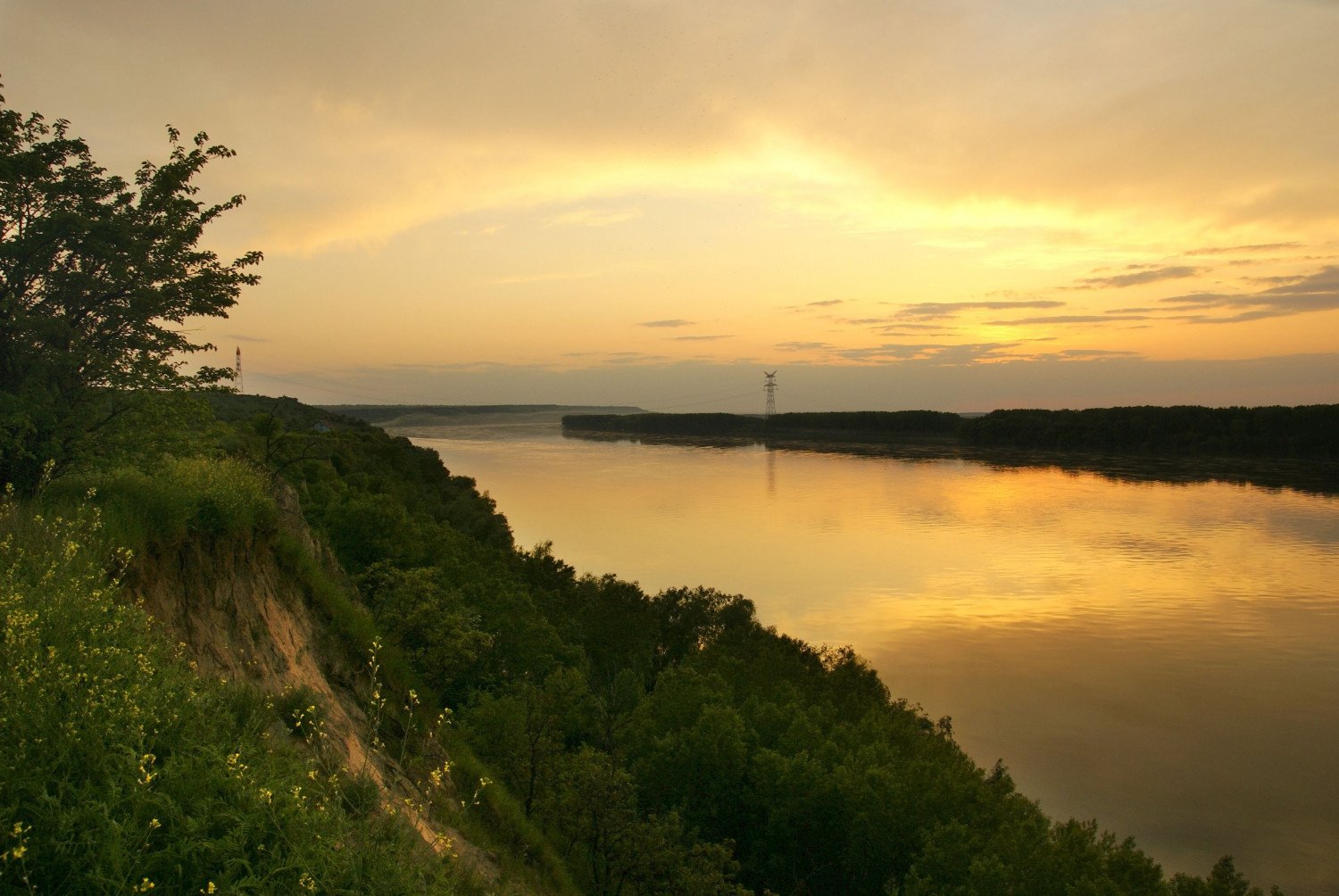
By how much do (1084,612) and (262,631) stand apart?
38375 mm

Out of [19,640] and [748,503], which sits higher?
[19,640]

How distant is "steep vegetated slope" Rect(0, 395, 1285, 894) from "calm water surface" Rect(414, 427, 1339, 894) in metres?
3.09

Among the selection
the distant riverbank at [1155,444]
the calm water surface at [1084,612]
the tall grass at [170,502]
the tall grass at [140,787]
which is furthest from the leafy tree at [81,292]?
the distant riverbank at [1155,444]

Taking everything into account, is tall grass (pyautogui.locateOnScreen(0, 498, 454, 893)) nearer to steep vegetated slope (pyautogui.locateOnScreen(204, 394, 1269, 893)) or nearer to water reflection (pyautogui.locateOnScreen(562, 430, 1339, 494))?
steep vegetated slope (pyautogui.locateOnScreen(204, 394, 1269, 893))

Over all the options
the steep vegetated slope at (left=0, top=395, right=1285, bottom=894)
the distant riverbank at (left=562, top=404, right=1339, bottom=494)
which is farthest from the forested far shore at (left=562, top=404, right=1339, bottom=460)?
the steep vegetated slope at (left=0, top=395, right=1285, bottom=894)

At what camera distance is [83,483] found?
29.8ft

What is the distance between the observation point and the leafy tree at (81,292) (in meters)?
10.4

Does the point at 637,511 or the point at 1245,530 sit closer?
the point at 1245,530

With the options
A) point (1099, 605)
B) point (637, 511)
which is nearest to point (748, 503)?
point (637, 511)

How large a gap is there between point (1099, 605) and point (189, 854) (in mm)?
42656

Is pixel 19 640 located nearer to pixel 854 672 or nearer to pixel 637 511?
pixel 854 672

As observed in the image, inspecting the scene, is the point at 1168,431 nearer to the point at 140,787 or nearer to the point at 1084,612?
the point at 1084,612

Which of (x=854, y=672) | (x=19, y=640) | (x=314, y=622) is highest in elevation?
(x=19, y=640)

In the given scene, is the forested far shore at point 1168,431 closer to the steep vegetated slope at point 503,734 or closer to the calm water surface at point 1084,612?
the calm water surface at point 1084,612
